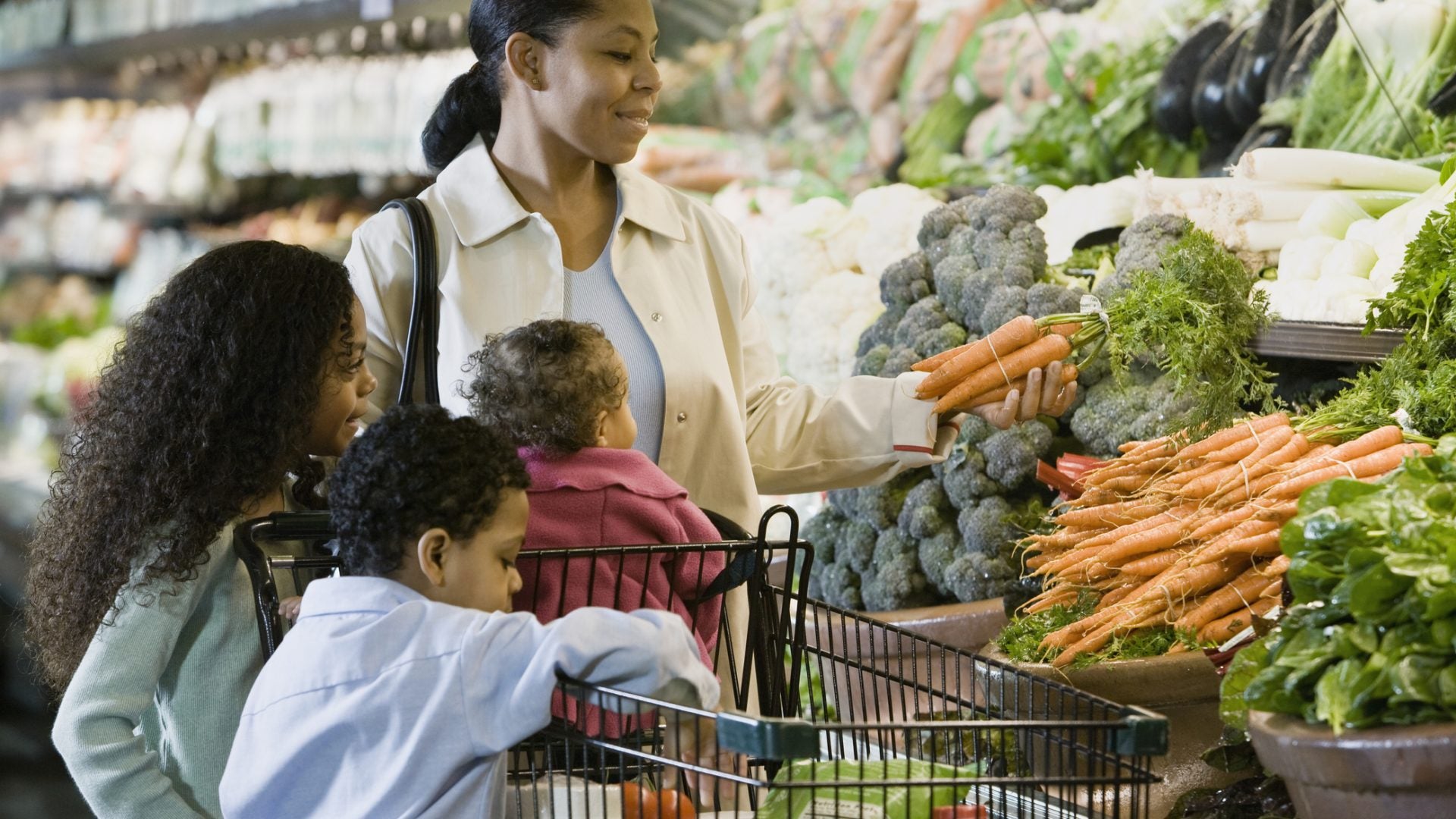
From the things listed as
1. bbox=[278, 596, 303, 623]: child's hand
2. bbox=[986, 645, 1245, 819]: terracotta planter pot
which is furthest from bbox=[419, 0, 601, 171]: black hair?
bbox=[986, 645, 1245, 819]: terracotta planter pot

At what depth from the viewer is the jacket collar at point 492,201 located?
2387mm

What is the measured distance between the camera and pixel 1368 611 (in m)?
1.46

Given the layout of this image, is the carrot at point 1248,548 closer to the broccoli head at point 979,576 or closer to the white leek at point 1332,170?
the broccoli head at point 979,576

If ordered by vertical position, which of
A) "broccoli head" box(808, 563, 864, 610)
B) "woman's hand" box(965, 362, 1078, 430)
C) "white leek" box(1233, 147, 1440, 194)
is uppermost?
"white leek" box(1233, 147, 1440, 194)

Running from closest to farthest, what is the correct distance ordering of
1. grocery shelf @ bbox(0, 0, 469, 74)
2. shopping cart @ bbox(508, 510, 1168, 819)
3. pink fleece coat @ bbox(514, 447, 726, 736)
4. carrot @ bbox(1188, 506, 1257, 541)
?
shopping cart @ bbox(508, 510, 1168, 819), pink fleece coat @ bbox(514, 447, 726, 736), carrot @ bbox(1188, 506, 1257, 541), grocery shelf @ bbox(0, 0, 469, 74)

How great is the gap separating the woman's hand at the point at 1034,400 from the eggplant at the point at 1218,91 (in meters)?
1.55

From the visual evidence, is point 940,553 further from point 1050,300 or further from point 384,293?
point 384,293

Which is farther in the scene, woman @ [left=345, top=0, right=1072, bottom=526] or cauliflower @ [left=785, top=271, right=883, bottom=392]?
cauliflower @ [left=785, top=271, right=883, bottom=392]

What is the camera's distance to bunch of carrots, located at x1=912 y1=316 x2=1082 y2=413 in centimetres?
241

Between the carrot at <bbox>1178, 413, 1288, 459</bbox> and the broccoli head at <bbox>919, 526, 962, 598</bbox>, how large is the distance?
2.25ft

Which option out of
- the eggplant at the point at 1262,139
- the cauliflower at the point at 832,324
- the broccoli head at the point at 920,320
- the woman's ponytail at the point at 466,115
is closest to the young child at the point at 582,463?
the woman's ponytail at the point at 466,115

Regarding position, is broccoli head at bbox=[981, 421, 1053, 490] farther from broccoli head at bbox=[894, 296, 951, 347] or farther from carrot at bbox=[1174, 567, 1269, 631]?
carrot at bbox=[1174, 567, 1269, 631]

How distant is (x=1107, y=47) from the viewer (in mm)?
4250

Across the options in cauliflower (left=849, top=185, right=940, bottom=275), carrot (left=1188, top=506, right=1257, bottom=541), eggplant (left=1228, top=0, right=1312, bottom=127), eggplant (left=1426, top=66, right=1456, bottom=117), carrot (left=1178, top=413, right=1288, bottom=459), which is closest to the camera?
carrot (left=1188, top=506, right=1257, bottom=541)
